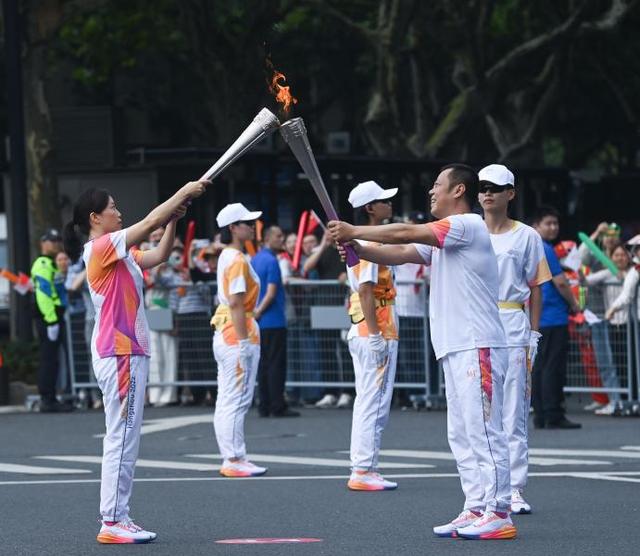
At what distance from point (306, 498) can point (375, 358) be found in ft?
3.93

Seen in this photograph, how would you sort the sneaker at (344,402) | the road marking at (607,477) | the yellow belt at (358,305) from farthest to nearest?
the sneaker at (344,402) < the yellow belt at (358,305) < the road marking at (607,477)

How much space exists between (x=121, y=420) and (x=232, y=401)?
3451 millimetres

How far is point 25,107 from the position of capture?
72.6 ft

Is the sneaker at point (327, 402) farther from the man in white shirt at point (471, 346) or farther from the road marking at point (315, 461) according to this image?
the man in white shirt at point (471, 346)

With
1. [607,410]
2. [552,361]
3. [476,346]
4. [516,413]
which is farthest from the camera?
[607,410]

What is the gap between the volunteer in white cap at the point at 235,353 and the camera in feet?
41.7

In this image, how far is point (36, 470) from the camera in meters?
13.3

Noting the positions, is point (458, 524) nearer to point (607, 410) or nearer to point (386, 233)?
point (386, 233)

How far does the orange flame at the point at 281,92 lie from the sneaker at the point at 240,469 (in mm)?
4336

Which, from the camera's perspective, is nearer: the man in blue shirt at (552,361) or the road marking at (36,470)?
the road marking at (36,470)

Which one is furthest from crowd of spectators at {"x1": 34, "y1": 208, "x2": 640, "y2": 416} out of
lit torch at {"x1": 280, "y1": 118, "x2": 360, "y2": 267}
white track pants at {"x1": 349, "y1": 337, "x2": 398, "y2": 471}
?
lit torch at {"x1": 280, "y1": 118, "x2": 360, "y2": 267}

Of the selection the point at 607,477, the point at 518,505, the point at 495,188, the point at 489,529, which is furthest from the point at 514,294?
the point at 607,477

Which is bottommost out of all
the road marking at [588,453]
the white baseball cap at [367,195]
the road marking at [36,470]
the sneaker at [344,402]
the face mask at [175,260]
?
the road marking at [588,453]

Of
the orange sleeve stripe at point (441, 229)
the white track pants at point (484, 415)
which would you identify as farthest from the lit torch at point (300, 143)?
the white track pants at point (484, 415)
